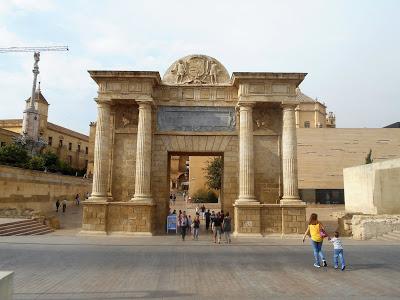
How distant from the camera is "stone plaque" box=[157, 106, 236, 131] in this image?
21.3 meters

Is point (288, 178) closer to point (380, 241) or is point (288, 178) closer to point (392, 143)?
point (380, 241)

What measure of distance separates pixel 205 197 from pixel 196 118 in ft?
98.3

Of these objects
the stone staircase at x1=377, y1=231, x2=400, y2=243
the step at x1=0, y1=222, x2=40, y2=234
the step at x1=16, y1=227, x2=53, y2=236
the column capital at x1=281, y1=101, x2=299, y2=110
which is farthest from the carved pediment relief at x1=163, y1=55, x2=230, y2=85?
the stone staircase at x1=377, y1=231, x2=400, y2=243

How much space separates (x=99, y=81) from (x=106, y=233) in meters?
8.65

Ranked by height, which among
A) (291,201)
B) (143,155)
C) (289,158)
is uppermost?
(143,155)

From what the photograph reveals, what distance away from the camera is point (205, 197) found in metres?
50.0

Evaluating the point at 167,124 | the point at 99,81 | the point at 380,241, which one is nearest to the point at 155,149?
the point at 167,124

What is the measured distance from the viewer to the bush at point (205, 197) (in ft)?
162

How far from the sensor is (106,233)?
62.4 feet

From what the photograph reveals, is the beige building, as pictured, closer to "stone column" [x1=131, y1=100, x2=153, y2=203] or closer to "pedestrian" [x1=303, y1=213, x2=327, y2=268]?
"stone column" [x1=131, y1=100, x2=153, y2=203]

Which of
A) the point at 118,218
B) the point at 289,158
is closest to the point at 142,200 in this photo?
the point at 118,218

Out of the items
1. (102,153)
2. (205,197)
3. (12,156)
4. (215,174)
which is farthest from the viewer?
(205,197)

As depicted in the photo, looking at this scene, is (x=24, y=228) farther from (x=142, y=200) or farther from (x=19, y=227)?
(x=142, y=200)

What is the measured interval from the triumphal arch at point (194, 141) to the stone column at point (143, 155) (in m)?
0.06
